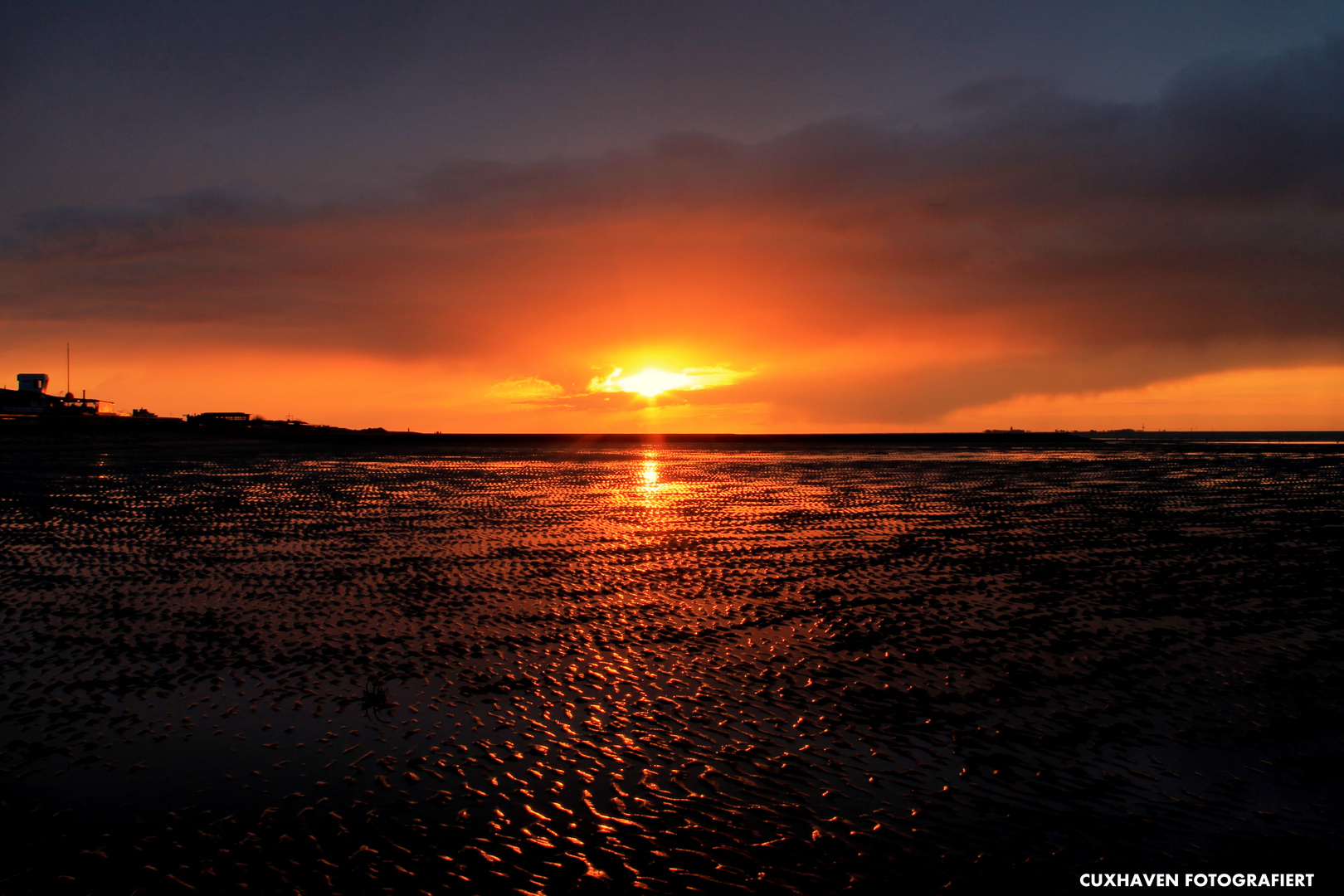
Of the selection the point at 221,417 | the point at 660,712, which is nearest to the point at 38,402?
the point at 221,417

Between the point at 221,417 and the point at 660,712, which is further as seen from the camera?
the point at 221,417

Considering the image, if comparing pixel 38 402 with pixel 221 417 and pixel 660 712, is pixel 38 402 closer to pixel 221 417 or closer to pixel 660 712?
pixel 221 417

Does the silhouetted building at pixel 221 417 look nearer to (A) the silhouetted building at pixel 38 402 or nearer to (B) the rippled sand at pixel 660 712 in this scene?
(A) the silhouetted building at pixel 38 402

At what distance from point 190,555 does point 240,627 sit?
9.89 meters

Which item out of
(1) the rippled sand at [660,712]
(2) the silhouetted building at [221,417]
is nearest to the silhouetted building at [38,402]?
(2) the silhouetted building at [221,417]

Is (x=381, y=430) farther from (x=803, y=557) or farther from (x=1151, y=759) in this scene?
(x=1151, y=759)

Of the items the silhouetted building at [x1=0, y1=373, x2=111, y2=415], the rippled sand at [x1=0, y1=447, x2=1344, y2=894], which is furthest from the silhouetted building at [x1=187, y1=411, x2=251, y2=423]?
the rippled sand at [x1=0, y1=447, x2=1344, y2=894]

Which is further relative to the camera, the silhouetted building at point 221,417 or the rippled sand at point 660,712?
the silhouetted building at point 221,417

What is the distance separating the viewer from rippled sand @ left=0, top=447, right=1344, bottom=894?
7.54 metres

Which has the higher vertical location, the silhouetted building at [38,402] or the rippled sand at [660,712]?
the silhouetted building at [38,402]

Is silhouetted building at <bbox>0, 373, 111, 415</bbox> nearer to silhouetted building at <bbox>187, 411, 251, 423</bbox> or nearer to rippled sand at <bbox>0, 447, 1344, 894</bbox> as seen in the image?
silhouetted building at <bbox>187, 411, 251, 423</bbox>

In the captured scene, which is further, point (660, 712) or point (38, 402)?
point (38, 402)

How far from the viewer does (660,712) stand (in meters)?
11.2

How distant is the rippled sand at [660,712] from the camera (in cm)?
754
